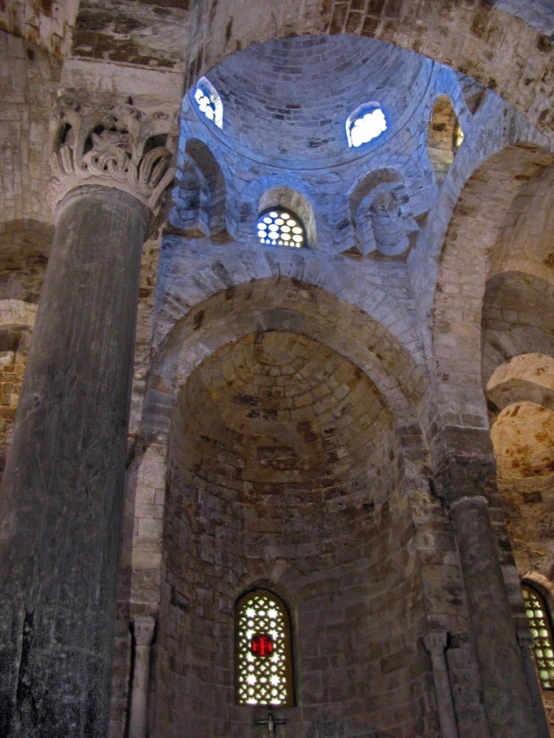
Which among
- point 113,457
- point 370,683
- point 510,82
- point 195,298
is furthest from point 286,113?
point 113,457

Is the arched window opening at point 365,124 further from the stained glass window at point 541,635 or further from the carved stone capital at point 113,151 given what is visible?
the stained glass window at point 541,635

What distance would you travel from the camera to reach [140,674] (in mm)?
6422

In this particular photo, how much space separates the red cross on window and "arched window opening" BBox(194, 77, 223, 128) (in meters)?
7.08

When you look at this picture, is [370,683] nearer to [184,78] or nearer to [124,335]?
[124,335]

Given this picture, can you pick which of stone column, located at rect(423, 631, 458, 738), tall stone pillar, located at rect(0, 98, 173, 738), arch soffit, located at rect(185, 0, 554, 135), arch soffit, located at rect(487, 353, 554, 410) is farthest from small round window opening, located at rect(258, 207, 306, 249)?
stone column, located at rect(423, 631, 458, 738)

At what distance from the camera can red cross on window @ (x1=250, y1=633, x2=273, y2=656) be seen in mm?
8734

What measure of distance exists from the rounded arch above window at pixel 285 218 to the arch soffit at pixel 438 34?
139 inches

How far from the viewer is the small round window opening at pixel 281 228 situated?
Result: 10084 millimetres

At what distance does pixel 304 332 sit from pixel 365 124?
150 inches

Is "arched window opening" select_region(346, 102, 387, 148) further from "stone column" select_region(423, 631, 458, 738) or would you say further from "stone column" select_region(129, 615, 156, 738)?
"stone column" select_region(129, 615, 156, 738)

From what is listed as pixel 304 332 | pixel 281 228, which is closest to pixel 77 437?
pixel 304 332

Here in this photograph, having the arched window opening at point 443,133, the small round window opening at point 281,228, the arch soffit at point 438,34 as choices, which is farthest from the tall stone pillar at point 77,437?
the arched window opening at point 443,133

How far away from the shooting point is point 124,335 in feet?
12.9

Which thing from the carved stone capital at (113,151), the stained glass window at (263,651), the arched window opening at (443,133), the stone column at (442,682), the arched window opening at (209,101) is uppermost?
the arched window opening at (209,101)
